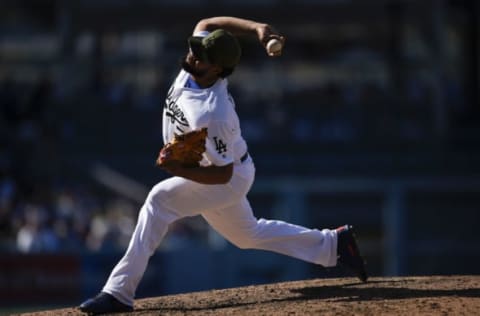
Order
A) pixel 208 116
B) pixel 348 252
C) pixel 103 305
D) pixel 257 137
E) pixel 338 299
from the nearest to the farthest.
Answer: pixel 208 116 → pixel 103 305 → pixel 338 299 → pixel 348 252 → pixel 257 137

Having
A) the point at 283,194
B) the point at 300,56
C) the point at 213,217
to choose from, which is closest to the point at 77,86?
the point at 300,56

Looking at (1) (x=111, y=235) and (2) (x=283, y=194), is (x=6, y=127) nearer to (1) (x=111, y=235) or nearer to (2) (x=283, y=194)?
(1) (x=111, y=235)

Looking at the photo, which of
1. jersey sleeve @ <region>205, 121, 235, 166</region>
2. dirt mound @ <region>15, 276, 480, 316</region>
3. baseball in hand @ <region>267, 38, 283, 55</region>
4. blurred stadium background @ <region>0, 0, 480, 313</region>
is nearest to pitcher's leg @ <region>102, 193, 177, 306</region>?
dirt mound @ <region>15, 276, 480, 316</region>

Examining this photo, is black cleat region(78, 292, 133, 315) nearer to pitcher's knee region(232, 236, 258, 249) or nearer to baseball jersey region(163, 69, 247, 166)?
pitcher's knee region(232, 236, 258, 249)

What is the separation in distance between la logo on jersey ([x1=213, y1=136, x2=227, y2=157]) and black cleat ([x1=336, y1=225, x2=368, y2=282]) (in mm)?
1392

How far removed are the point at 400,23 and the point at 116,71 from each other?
19.0ft

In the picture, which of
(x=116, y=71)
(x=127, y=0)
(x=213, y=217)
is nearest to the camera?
(x=213, y=217)

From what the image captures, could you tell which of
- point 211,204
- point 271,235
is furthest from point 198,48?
point 271,235

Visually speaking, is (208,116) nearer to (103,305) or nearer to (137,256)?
(137,256)

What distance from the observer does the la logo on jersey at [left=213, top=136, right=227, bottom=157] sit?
674cm

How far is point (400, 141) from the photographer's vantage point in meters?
19.9

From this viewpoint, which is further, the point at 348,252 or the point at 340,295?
the point at 348,252

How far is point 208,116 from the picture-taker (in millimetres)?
6688

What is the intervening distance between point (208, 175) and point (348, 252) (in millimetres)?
1464
